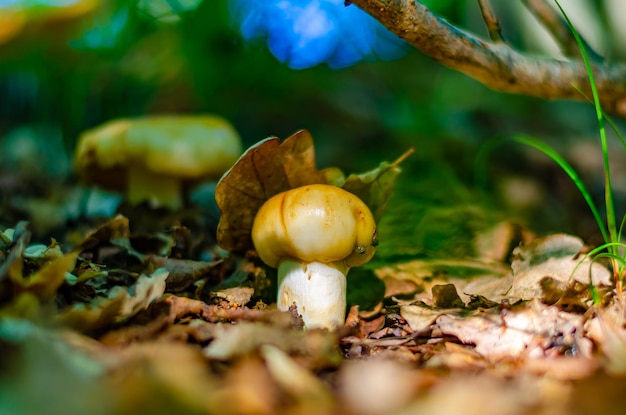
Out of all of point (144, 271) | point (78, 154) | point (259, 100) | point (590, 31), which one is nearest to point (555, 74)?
point (144, 271)

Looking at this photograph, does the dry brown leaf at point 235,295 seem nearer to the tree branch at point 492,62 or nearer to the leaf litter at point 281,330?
the leaf litter at point 281,330

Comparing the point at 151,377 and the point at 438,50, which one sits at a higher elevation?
the point at 438,50

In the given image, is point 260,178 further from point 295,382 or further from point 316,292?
point 295,382

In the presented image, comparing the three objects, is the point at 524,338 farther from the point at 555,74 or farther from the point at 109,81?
the point at 109,81

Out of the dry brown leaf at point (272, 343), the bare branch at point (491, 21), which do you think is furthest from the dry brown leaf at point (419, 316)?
the bare branch at point (491, 21)

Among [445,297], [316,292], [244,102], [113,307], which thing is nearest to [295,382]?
[113,307]

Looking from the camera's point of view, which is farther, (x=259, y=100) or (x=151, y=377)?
(x=259, y=100)
